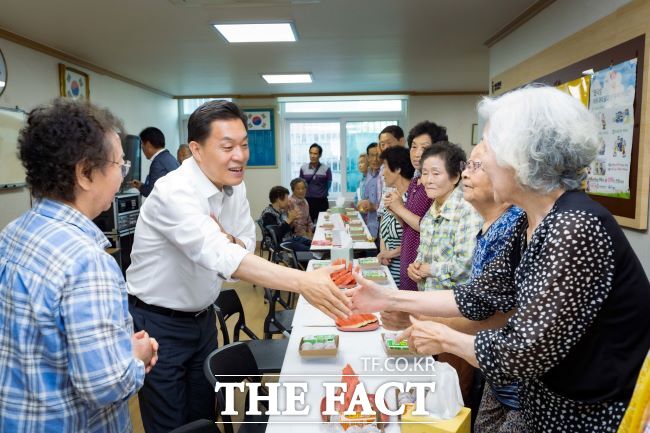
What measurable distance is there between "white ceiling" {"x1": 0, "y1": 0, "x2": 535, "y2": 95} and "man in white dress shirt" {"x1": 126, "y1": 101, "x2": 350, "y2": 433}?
80.6 inches

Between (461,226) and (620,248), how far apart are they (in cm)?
128

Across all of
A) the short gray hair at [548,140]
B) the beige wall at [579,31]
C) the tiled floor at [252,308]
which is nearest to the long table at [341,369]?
the short gray hair at [548,140]

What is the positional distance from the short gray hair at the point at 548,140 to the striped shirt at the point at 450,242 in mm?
1178

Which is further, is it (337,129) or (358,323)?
(337,129)

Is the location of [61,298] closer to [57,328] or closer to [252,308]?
[57,328]

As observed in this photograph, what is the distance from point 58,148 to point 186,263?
81 centimetres

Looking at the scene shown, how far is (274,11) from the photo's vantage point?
3670mm

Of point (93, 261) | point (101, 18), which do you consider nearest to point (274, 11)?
point (101, 18)

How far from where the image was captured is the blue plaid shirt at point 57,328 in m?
1.01

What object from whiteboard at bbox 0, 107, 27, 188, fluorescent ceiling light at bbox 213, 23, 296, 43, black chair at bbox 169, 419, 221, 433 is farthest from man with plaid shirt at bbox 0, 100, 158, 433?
whiteboard at bbox 0, 107, 27, 188

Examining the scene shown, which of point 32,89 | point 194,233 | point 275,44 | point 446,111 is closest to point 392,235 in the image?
point 194,233

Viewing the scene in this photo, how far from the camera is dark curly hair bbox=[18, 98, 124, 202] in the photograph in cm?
108

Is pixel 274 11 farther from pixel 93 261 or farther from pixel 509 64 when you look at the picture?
pixel 93 261

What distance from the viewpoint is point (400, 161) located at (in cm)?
347
